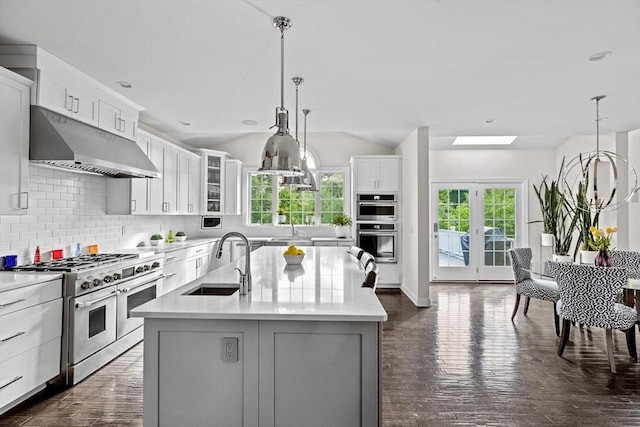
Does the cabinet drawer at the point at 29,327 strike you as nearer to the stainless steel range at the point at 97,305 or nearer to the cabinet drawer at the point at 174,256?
the stainless steel range at the point at 97,305

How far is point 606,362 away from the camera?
351cm

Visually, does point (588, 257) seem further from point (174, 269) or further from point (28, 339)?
point (28, 339)

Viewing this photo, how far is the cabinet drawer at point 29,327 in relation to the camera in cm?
246

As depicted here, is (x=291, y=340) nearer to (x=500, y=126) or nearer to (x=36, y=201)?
(x=36, y=201)

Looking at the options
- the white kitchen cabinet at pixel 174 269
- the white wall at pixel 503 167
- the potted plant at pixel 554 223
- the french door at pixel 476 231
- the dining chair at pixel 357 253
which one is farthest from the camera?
the french door at pixel 476 231

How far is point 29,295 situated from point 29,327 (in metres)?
0.21

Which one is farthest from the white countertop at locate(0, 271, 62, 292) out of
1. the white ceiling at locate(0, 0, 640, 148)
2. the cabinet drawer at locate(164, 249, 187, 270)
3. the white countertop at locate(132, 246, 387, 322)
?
the cabinet drawer at locate(164, 249, 187, 270)

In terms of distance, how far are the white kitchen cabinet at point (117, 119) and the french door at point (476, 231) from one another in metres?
5.45

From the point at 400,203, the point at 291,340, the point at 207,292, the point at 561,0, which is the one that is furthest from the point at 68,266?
the point at 400,203

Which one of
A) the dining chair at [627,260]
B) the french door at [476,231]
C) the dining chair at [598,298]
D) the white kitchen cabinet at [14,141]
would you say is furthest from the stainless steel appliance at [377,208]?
the white kitchen cabinet at [14,141]

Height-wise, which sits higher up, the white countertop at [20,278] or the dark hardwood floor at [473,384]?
the white countertop at [20,278]

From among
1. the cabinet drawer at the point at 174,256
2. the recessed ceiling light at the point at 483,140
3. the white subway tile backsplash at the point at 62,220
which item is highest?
the recessed ceiling light at the point at 483,140

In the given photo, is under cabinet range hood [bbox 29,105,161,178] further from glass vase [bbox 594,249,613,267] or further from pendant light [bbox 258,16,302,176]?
glass vase [bbox 594,249,613,267]

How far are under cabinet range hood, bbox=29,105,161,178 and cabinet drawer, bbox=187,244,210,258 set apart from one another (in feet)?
5.65
